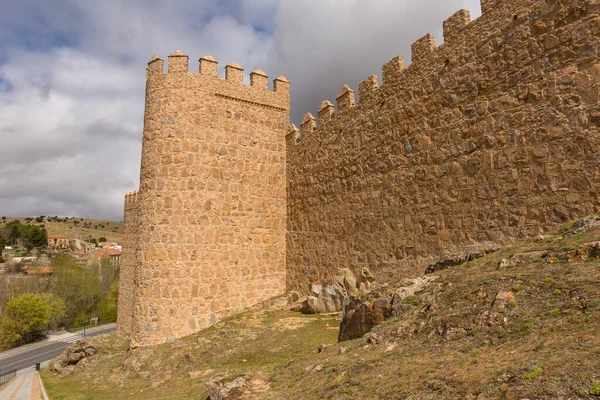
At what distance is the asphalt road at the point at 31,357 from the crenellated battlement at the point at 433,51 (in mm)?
34866

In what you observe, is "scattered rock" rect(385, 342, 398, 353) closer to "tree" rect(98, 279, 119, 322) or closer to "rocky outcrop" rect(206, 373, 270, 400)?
"rocky outcrop" rect(206, 373, 270, 400)

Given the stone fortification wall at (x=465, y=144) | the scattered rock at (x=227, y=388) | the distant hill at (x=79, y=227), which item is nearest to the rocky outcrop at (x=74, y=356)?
the stone fortification wall at (x=465, y=144)

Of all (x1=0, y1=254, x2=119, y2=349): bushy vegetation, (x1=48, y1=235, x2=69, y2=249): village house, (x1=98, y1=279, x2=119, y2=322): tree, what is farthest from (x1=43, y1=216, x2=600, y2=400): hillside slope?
(x1=48, y1=235, x2=69, y2=249): village house

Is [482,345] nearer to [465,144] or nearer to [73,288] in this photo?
[465,144]

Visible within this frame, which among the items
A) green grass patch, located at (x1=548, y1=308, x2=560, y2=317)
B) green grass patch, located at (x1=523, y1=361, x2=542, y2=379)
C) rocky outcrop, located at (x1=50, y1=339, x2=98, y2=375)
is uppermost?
green grass patch, located at (x1=548, y1=308, x2=560, y2=317)

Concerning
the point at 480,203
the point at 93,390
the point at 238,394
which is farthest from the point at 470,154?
the point at 93,390

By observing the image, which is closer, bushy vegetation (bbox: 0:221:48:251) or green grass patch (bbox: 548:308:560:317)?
green grass patch (bbox: 548:308:560:317)

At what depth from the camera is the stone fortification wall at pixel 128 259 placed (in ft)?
58.5

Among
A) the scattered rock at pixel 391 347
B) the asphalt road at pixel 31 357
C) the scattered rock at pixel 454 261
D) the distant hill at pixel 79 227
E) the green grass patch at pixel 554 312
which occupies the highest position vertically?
the distant hill at pixel 79 227

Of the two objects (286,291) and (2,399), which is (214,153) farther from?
(2,399)

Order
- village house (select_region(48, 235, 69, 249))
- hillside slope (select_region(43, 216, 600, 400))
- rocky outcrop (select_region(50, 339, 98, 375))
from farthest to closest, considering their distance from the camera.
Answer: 1. village house (select_region(48, 235, 69, 249))
2. rocky outcrop (select_region(50, 339, 98, 375))
3. hillside slope (select_region(43, 216, 600, 400))

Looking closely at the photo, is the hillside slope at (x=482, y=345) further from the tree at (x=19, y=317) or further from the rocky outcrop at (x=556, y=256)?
the tree at (x=19, y=317)

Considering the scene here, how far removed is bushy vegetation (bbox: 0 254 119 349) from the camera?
43688mm

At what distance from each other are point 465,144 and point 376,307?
443 centimetres
